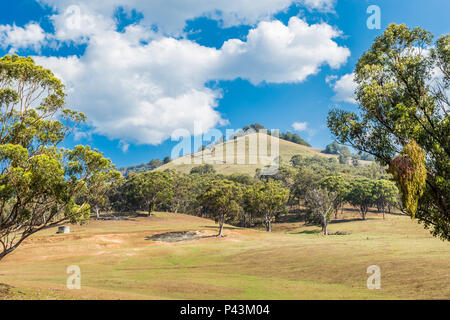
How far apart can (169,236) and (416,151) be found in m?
58.5

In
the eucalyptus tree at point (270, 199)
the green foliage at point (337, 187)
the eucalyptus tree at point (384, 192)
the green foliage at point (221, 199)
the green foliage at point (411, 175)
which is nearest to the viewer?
the green foliage at point (411, 175)

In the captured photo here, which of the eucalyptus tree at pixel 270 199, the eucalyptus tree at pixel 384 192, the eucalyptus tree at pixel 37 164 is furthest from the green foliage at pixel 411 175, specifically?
the eucalyptus tree at pixel 384 192

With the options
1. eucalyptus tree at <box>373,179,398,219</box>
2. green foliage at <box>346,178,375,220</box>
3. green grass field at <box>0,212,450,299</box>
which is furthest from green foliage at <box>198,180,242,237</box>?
eucalyptus tree at <box>373,179,398,219</box>

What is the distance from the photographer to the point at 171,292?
74.8ft

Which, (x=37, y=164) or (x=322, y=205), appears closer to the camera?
(x=37, y=164)

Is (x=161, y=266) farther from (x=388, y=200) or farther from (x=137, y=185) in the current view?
(x=388, y=200)

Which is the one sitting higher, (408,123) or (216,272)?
(408,123)

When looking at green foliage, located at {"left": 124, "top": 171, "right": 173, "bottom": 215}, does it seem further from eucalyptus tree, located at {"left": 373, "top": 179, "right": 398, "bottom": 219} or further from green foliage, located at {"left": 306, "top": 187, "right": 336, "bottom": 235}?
eucalyptus tree, located at {"left": 373, "top": 179, "right": 398, "bottom": 219}

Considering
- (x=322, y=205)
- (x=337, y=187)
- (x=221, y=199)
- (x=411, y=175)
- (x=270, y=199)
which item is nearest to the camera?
(x=411, y=175)

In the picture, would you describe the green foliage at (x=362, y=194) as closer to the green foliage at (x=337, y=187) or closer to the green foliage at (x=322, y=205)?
the green foliage at (x=337, y=187)

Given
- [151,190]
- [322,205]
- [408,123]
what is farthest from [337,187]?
[408,123]

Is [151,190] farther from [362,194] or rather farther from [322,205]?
[362,194]

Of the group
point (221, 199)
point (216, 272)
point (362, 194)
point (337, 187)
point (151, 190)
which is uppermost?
point (337, 187)
